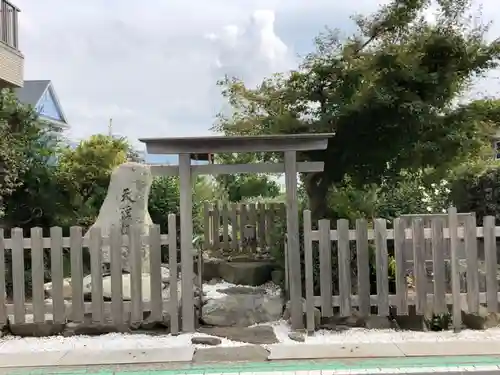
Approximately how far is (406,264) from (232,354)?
218 centimetres

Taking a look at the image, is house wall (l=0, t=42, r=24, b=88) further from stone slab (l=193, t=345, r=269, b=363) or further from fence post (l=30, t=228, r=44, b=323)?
stone slab (l=193, t=345, r=269, b=363)

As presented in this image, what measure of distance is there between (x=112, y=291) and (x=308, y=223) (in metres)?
2.26

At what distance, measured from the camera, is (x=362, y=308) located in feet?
19.4

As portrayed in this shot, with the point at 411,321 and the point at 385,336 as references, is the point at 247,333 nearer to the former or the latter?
the point at 385,336

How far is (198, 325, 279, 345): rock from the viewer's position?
5.64 metres

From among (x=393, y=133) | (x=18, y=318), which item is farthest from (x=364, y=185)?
(x=18, y=318)

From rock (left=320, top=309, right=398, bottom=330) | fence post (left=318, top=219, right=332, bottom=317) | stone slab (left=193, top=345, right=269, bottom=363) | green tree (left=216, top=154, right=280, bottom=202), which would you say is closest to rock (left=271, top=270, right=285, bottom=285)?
rock (left=320, top=309, right=398, bottom=330)

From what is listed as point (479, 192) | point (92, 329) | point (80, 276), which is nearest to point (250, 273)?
point (92, 329)

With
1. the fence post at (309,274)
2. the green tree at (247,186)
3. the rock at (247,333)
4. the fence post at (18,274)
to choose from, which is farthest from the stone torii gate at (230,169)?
the green tree at (247,186)

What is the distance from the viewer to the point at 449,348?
5.24m

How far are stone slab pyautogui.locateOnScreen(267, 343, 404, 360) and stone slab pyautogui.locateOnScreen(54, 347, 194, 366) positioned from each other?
86cm

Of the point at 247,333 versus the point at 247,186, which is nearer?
the point at 247,333

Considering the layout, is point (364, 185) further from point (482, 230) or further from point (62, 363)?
point (62, 363)

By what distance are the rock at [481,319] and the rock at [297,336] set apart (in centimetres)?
183
